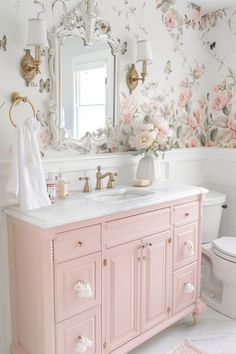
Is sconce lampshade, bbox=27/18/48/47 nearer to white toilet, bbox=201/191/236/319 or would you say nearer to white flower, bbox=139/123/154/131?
white flower, bbox=139/123/154/131

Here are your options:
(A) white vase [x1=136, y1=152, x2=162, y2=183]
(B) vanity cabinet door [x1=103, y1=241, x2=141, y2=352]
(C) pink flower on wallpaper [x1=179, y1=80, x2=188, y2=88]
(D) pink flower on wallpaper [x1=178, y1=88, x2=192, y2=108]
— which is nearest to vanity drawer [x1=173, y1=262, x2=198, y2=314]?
(B) vanity cabinet door [x1=103, y1=241, x2=141, y2=352]

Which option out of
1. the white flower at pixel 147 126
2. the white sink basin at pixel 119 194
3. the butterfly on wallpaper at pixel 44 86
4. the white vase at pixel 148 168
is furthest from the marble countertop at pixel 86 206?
the butterfly on wallpaper at pixel 44 86

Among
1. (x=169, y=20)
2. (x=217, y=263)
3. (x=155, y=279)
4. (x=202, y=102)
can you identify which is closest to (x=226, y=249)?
(x=217, y=263)

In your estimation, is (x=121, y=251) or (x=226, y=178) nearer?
(x=121, y=251)

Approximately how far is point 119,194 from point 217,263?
895 mm

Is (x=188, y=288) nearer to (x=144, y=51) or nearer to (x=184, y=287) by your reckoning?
(x=184, y=287)

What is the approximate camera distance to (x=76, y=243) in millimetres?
1710

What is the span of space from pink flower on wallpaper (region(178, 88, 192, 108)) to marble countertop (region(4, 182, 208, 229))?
0.93 meters

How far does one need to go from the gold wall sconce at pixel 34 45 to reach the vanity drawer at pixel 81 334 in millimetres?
1243

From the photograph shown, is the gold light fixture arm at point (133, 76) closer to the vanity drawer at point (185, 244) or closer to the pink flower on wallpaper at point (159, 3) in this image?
the pink flower on wallpaper at point (159, 3)

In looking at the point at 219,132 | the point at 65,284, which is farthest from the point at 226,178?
the point at 65,284

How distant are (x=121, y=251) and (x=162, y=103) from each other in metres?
1.36

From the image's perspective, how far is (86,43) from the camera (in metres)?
2.24

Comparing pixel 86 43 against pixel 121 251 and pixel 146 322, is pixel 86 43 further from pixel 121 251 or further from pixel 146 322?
pixel 146 322
